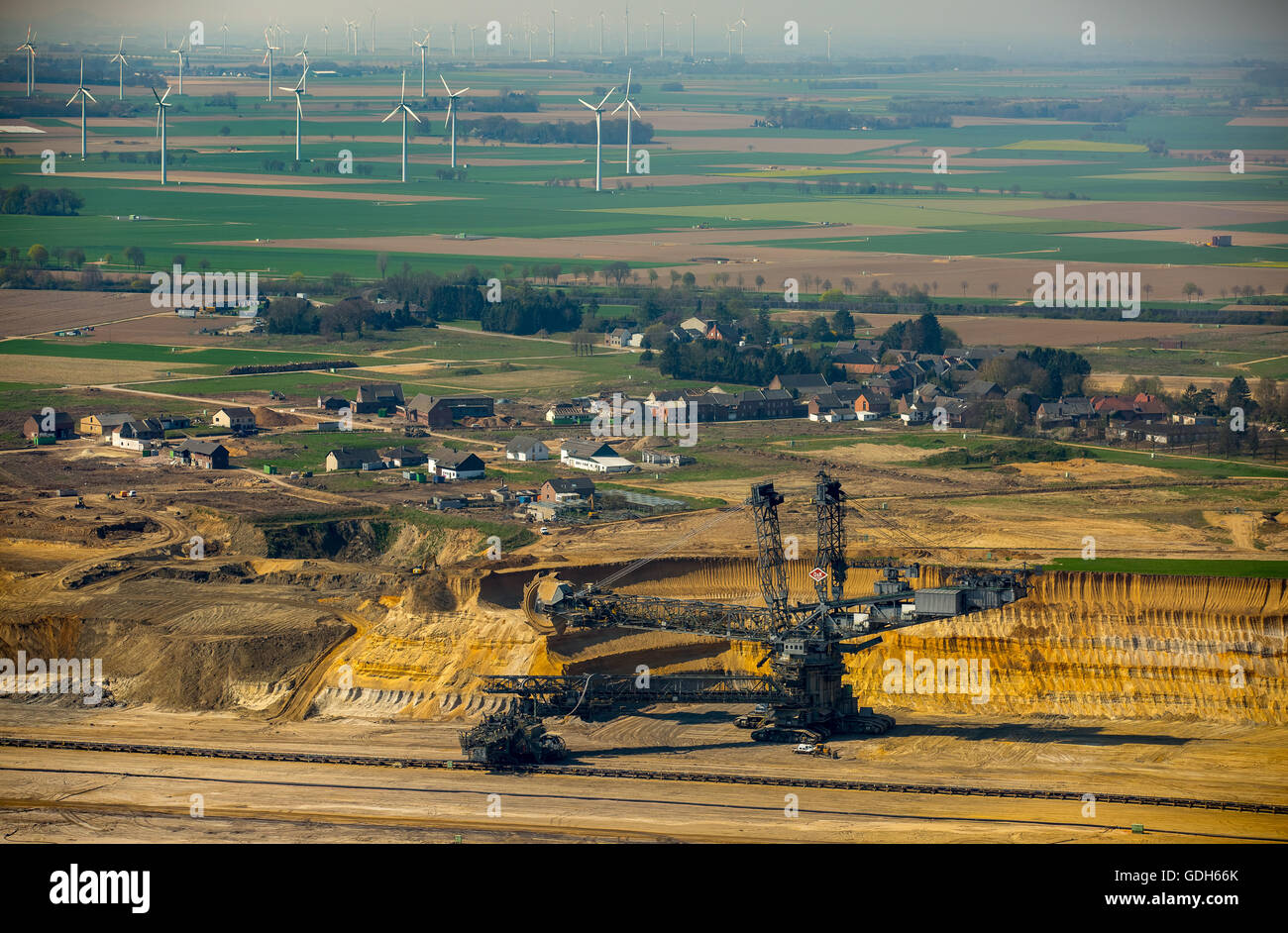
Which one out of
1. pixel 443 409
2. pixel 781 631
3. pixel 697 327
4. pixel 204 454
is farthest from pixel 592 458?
pixel 697 327

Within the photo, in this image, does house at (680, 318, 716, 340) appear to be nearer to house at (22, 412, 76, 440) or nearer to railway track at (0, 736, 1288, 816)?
house at (22, 412, 76, 440)

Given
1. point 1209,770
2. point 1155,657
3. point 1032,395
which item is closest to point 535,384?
point 1032,395

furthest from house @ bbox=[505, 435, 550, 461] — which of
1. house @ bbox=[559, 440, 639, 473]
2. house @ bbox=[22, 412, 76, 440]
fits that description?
house @ bbox=[22, 412, 76, 440]

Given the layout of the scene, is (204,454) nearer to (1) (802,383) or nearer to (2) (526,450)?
(2) (526,450)

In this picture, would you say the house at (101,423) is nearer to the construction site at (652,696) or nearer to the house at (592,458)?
the construction site at (652,696)

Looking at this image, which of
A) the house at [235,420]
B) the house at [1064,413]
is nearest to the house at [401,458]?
the house at [235,420]

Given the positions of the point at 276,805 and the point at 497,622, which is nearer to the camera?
the point at 276,805

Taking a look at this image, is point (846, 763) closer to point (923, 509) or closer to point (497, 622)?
point (497, 622)
